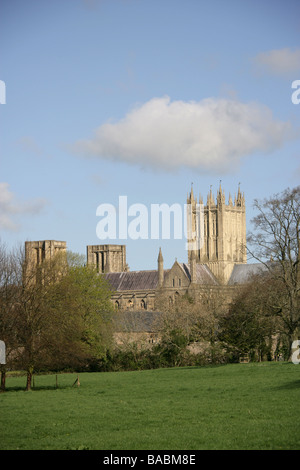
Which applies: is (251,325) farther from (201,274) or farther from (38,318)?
(201,274)

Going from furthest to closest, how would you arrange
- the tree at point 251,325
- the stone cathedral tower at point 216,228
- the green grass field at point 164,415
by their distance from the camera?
the stone cathedral tower at point 216,228
the tree at point 251,325
the green grass field at point 164,415

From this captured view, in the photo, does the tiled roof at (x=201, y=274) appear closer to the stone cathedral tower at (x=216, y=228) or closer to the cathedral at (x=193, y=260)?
the cathedral at (x=193, y=260)

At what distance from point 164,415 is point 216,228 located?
144232mm

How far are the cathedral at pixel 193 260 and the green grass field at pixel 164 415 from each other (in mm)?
94889

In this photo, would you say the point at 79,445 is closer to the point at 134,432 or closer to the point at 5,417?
the point at 134,432

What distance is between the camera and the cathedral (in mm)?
131875

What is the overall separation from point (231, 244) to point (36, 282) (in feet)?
411

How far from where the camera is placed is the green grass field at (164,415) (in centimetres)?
1755

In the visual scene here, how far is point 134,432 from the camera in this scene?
19.1m

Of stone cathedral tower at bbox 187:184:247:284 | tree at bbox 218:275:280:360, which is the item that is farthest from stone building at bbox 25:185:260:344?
tree at bbox 218:275:280:360

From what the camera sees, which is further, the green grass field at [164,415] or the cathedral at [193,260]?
the cathedral at [193,260]

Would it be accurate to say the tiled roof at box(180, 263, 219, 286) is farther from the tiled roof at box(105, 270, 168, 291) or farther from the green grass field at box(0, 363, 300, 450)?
the green grass field at box(0, 363, 300, 450)

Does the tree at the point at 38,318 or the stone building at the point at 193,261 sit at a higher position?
the stone building at the point at 193,261

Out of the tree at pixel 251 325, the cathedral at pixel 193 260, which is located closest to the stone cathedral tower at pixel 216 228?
the cathedral at pixel 193 260
